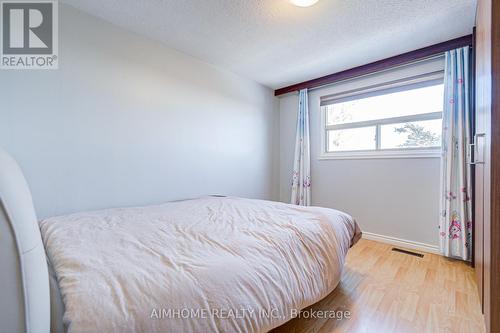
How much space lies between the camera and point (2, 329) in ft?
1.52

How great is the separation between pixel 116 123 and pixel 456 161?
347 centimetres

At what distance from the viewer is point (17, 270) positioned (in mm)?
492

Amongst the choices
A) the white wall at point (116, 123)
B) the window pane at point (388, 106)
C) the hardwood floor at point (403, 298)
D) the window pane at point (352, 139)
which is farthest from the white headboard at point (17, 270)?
the window pane at point (388, 106)

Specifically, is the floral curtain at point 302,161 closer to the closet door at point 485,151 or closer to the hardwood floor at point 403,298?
the hardwood floor at point 403,298

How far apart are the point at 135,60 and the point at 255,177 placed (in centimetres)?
225

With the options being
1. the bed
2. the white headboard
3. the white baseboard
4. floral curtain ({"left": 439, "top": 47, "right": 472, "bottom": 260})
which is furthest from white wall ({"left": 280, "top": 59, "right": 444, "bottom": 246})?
the white headboard

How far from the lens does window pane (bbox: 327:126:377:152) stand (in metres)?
2.92

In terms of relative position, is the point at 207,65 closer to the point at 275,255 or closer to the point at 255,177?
the point at 255,177

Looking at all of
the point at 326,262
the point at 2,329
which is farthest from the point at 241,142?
the point at 2,329

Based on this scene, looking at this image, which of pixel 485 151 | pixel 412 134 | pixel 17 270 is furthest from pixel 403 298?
pixel 17 270

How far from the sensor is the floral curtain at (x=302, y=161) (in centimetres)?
334

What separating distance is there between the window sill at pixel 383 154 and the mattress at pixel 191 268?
1.60 meters

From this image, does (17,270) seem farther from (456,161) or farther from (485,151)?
(456,161)

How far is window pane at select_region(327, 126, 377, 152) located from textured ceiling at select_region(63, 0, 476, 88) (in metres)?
0.92
